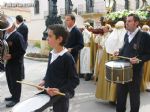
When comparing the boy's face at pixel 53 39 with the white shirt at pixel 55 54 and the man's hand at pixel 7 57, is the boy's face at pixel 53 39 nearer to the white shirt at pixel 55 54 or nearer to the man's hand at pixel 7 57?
the white shirt at pixel 55 54

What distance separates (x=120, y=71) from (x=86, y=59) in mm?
5590

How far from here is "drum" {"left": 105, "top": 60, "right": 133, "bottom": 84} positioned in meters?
6.17

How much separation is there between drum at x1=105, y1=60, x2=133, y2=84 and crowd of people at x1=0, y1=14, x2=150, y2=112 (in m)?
0.11

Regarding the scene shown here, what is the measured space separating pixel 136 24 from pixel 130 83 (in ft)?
2.94

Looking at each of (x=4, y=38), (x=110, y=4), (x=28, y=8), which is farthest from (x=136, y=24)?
(x=28, y=8)

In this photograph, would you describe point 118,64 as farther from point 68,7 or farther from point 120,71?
point 68,7

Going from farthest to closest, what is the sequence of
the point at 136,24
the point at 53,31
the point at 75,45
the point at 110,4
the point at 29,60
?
1. the point at 29,60
2. the point at 110,4
3. the point at 75,45
4. the point at 136,24
5. the point at 53,31

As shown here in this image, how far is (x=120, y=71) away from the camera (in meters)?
6.16

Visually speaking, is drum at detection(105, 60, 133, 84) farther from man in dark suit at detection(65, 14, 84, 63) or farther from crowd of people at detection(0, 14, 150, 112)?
man in dark suit at detection(65, 14, 84, 63)

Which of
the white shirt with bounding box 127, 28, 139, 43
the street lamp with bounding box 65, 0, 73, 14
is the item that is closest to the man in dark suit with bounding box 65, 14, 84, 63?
the white shirt with bounding box 127, 28, 139, 43

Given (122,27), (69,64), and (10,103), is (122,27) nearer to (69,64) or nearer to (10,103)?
(10,103)

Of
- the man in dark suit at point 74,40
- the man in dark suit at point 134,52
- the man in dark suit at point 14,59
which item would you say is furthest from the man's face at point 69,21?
the man in dark suit at point 134,52

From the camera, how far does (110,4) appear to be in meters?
12.7

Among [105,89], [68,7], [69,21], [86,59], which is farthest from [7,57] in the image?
[68,7]
